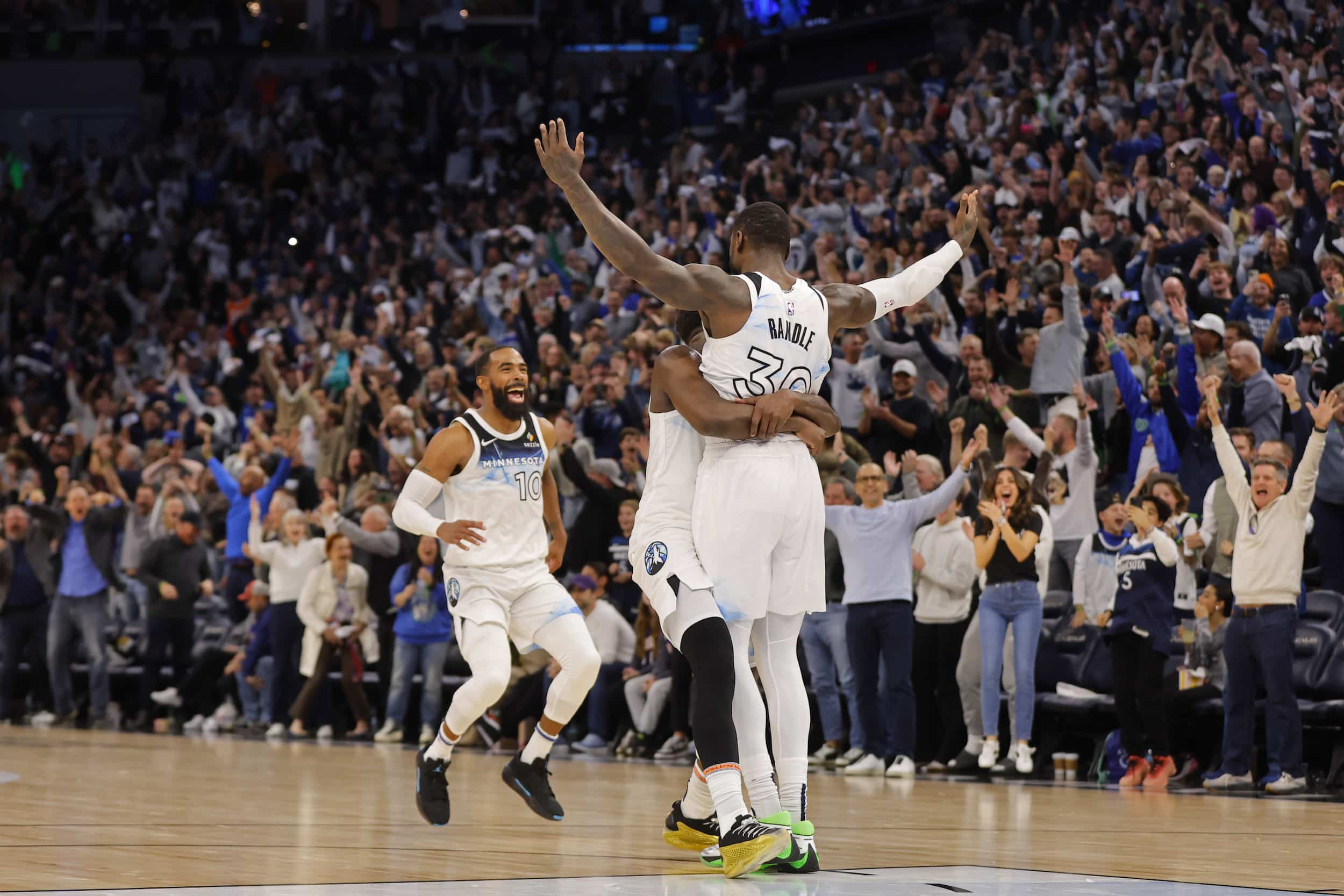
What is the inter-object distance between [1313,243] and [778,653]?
9360 mm

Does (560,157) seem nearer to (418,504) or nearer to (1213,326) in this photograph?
(418,504)

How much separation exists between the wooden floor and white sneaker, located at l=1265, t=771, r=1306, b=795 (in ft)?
0.98

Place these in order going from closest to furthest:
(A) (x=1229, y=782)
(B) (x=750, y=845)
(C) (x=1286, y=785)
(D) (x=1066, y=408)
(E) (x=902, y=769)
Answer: (B) (x=750, y=845) < (C) (x=1286, y=785) < (A) (x=1229, y=782) < (E) (x=902, y=769) < (D) (x=1066, y=408)

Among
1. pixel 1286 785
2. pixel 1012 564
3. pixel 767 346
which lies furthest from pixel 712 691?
pixel 1012 564

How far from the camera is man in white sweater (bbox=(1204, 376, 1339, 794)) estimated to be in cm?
1125

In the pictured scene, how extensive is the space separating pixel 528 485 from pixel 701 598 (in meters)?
2.62

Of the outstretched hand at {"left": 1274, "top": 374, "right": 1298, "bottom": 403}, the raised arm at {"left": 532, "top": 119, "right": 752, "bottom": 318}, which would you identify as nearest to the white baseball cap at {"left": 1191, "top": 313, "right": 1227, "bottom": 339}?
the outstretched hand at {"left": 1274, "top": 374, "right": 1298, "bottom": 403}

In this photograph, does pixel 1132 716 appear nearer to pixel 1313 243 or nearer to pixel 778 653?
pixel 1313 243

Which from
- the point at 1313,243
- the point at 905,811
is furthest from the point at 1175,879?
the point at 1313,243

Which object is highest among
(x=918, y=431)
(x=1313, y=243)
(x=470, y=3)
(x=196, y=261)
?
(x=470, y=3)

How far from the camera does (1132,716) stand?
39.8ft

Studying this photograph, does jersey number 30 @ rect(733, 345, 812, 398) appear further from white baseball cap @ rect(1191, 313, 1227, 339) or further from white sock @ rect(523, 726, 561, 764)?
white baseball cap @ rect(1191, 313, 1227, 339)

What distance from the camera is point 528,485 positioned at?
9.01m

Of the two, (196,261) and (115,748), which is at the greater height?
(196,261)
